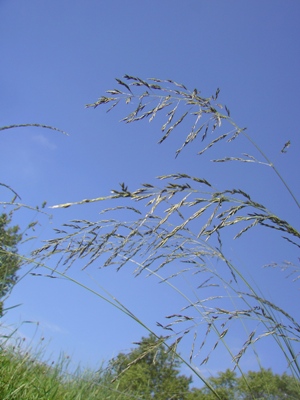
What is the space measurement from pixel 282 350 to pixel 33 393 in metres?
1.60

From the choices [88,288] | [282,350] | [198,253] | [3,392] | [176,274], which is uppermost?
[198,253]

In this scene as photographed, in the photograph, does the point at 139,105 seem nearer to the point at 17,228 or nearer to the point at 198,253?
the point at 198,253

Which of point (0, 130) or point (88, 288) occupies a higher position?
point (0, 130)

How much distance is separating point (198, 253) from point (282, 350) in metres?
0.73

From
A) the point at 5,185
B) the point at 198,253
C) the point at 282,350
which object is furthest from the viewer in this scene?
the point at 198,253

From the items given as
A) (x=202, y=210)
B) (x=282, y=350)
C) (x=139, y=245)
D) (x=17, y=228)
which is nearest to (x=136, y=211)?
(x=139, y=245)

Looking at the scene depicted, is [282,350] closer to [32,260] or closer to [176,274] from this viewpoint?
[176,274]

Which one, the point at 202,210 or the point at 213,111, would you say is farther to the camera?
the point at 213,111

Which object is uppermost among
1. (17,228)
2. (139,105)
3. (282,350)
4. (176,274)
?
(17,228)

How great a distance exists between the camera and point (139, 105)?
7.55ft

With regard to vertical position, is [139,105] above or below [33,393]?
above

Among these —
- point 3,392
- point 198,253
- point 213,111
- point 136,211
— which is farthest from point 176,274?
point 3,392

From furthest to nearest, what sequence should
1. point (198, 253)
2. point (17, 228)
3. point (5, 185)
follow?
point (17, 228) < point (198, 253) < point (5, 185)

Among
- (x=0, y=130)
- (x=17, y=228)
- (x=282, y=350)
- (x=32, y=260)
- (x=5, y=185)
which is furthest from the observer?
(x=17, y=228)
